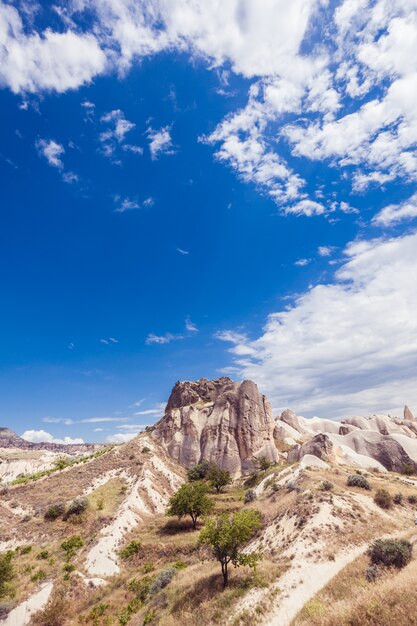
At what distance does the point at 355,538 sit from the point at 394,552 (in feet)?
21.6

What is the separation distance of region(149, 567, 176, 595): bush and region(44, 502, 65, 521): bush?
26746 millimetres

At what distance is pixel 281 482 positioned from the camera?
51062mm

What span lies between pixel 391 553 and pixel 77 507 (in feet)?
147

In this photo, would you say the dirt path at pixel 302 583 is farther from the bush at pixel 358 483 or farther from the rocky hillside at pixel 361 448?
the rocky hillside at pixel 361 448

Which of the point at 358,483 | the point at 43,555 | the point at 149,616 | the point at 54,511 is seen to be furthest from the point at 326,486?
the point at 54,511

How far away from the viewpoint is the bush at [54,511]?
48.9 meters

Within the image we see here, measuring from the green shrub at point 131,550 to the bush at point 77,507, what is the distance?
12584mm

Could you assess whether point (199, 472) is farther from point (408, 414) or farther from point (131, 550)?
point (408, 414)

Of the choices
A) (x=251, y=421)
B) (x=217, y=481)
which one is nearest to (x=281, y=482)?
(x=217, y=481)

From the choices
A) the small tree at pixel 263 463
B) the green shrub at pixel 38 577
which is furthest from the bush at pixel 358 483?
the green shrub at pixel 38 577

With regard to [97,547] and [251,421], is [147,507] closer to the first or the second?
[97,547]

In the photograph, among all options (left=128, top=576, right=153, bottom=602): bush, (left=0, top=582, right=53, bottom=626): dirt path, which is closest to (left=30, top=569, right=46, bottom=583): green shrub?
(left=0, top=582, right=53, bottom=626): dirt path

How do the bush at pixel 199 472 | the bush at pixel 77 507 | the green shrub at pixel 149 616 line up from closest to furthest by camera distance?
the green shrub at pixel 149 616, the bush at pixel 77 507, the bush at pixel 199 472

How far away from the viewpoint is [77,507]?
4950cm
